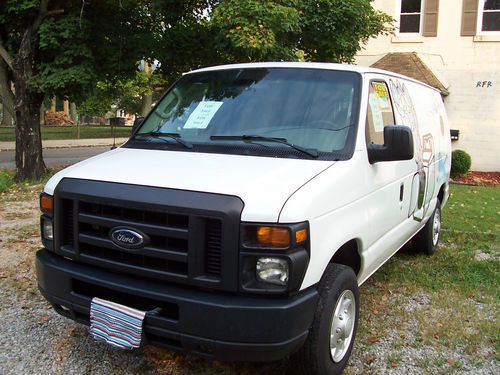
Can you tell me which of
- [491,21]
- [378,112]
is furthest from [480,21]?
[378,112]

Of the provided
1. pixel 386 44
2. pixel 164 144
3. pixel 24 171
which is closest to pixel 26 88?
pixel 24 171

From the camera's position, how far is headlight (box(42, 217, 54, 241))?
10.8 feet

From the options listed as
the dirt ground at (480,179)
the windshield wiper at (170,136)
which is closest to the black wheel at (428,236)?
the windshield wiper at (170,136)

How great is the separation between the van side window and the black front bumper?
1440mm

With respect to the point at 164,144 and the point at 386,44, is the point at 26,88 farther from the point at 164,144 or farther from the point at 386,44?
the point at 386,44

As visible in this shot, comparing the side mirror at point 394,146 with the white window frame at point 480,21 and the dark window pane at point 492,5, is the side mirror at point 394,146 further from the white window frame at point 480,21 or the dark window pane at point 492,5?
the dark window pane at point 492,5

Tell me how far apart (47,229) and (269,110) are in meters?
1.70

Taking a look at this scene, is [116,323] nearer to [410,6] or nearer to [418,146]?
[418,146]

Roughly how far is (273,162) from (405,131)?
0.96 meters

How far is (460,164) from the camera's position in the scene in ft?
53.8

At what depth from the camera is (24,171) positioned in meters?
11.7

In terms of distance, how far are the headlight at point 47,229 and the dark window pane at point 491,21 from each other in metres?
17.3

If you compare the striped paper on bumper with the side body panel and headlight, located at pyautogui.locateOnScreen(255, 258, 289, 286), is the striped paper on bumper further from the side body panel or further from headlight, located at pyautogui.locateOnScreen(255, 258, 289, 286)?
the side body panel

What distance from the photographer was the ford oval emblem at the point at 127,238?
284cm
